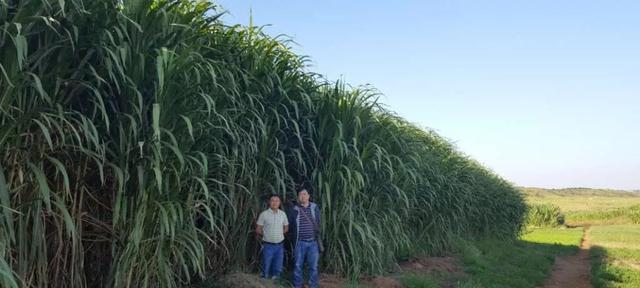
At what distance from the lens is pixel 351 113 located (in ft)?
25.4

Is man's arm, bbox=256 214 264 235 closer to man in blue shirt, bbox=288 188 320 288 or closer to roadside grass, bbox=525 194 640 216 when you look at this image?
man in blue shirt, bbox=288 188 320 288

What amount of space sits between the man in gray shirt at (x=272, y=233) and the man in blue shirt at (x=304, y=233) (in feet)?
0.67

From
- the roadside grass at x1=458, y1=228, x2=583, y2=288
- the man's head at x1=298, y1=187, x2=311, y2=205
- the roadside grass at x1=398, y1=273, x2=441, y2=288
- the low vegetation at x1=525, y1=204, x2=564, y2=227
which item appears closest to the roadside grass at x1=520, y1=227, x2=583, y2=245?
the roadside grass at x1=458, y1=228, x2=583, y2=288

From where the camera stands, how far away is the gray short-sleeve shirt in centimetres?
653

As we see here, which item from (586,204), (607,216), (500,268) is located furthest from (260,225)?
(586,204)

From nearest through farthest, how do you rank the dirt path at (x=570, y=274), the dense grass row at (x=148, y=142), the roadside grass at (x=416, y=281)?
the dense grass row at (x=148, y=142)
the roadside grass at (x=416, y=281)
the dirt path at (x=570, y=274)

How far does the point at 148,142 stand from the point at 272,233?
2.60 meters

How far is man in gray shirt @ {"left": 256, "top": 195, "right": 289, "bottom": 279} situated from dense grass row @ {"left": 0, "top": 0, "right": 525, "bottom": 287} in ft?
0.70

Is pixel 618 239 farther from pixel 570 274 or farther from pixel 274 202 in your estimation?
pixel 274 202

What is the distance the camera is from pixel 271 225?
6543 mm

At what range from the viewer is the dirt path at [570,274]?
41.8 ft

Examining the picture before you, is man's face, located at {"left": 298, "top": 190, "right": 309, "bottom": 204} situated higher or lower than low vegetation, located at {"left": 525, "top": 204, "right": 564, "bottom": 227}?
higher

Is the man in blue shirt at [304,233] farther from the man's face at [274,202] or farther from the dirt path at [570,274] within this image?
the dirt path at [570,274]

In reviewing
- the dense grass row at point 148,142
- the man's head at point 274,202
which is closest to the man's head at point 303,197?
the dense grass row at point 148,142
